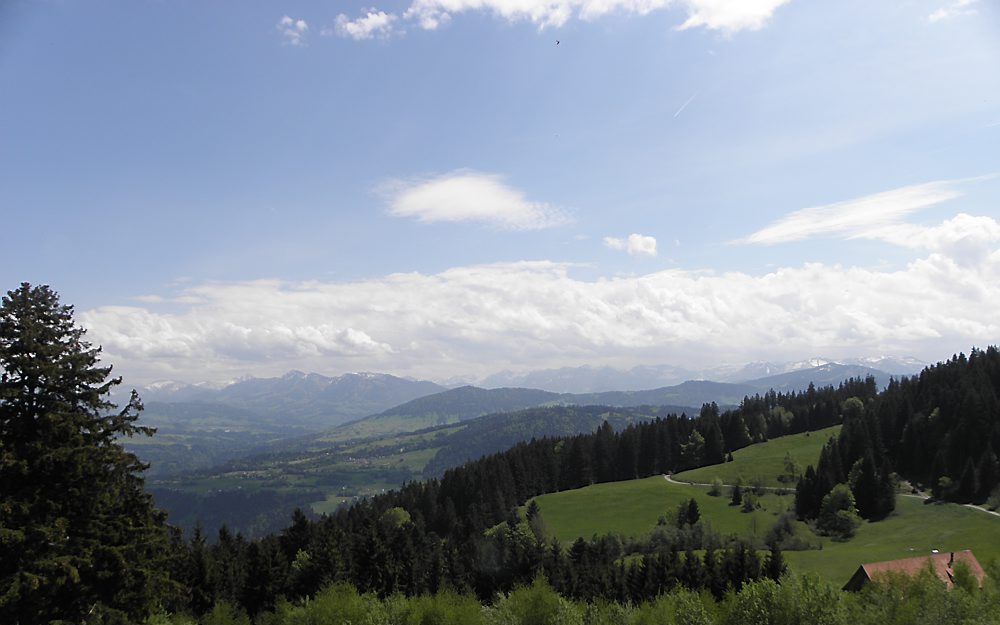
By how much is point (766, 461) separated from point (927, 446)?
38.7 metres

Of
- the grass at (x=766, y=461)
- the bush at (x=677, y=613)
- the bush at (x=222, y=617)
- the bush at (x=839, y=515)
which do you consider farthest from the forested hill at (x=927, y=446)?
the bush at (x=222, y=617)

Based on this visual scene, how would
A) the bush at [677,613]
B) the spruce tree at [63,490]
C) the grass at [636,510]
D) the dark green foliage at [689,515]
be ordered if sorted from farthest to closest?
1. the grass at [636,510]
2. the dark green foliage at [689,515]
3. the bush at [677,613]
4. the spruce tree at [63,490]

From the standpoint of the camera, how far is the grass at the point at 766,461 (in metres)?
151

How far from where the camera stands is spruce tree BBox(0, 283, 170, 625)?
25078mm

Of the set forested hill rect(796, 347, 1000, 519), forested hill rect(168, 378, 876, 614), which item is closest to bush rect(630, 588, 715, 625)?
forested hill rect(168, 378, 876, 614)

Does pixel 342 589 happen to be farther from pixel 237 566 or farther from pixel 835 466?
pixel 835 466

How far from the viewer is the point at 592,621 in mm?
47031

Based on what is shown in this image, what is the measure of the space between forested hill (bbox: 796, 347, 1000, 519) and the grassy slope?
217 inches

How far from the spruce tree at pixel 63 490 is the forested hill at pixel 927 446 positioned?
122349 millimetres

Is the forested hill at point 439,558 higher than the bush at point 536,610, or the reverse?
the bush at point 536,610

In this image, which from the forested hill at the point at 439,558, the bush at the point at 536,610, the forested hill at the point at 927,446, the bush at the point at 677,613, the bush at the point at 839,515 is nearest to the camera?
the bush at the point at 677,613

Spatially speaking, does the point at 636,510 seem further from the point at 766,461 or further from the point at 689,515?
the point at 766,461

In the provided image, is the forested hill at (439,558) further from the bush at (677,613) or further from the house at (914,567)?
the house at (914,567)

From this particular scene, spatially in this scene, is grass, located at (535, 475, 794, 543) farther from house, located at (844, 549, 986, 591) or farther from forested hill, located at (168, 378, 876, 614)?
house, located at (844, 549, 986, 591)
